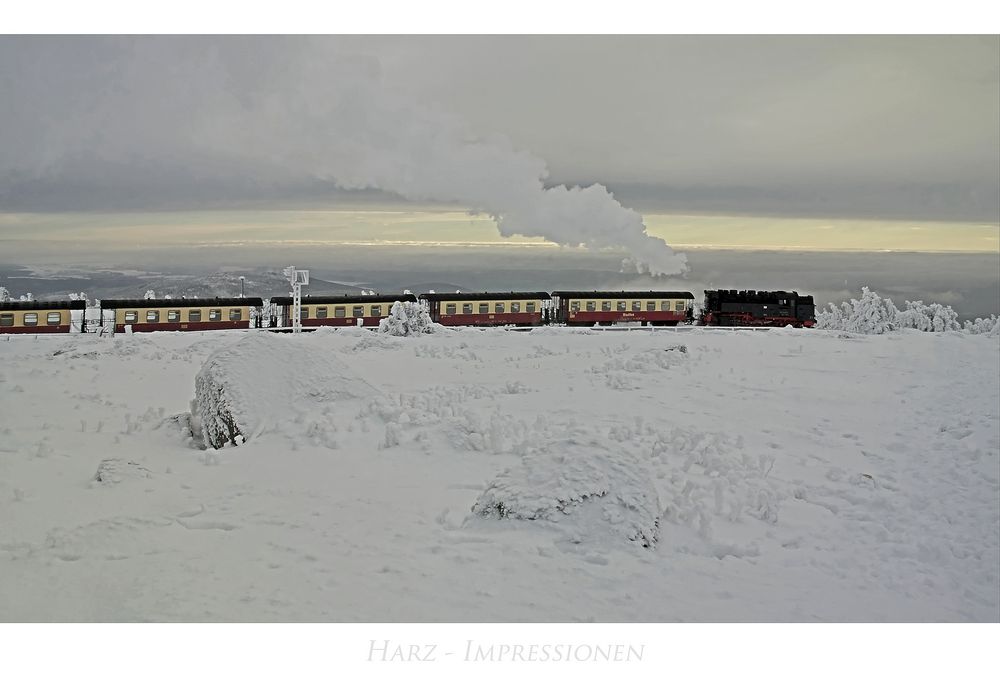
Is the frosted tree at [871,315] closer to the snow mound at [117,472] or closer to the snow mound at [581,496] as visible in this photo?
the snow mound at [581,496]

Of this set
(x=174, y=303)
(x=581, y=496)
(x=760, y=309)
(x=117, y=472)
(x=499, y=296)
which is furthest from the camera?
(x=760, y=309)

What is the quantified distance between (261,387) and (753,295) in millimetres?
23138

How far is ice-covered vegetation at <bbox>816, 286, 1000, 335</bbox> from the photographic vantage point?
24.6 m

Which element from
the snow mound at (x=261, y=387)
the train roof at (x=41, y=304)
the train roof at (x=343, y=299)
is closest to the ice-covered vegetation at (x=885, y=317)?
the train roof at (x=343, y=299)

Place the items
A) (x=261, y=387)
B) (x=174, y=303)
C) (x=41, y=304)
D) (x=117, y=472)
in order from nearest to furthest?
(x=117, y=472) → (x=261, y=387) → (x=41, y=304) → (x=174, y=303)

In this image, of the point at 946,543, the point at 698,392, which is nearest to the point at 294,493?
the point at 946,543

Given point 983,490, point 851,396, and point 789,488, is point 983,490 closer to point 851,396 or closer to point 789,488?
point 789,488

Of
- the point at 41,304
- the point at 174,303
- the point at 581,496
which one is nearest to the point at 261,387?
the point at 581,496

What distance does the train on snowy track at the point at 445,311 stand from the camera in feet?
73.2

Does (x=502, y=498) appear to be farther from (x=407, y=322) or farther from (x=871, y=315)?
(x=871, y=315)

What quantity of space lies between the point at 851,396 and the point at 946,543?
6.01m

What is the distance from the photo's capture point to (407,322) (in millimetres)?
20766

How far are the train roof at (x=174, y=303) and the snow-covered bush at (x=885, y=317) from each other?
68.2 feet

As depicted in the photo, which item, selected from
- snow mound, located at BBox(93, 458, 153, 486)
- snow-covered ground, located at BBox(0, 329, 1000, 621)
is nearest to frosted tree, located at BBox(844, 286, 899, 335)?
snow-covered ground, located at BBox(0, 329, 1000, 621)
